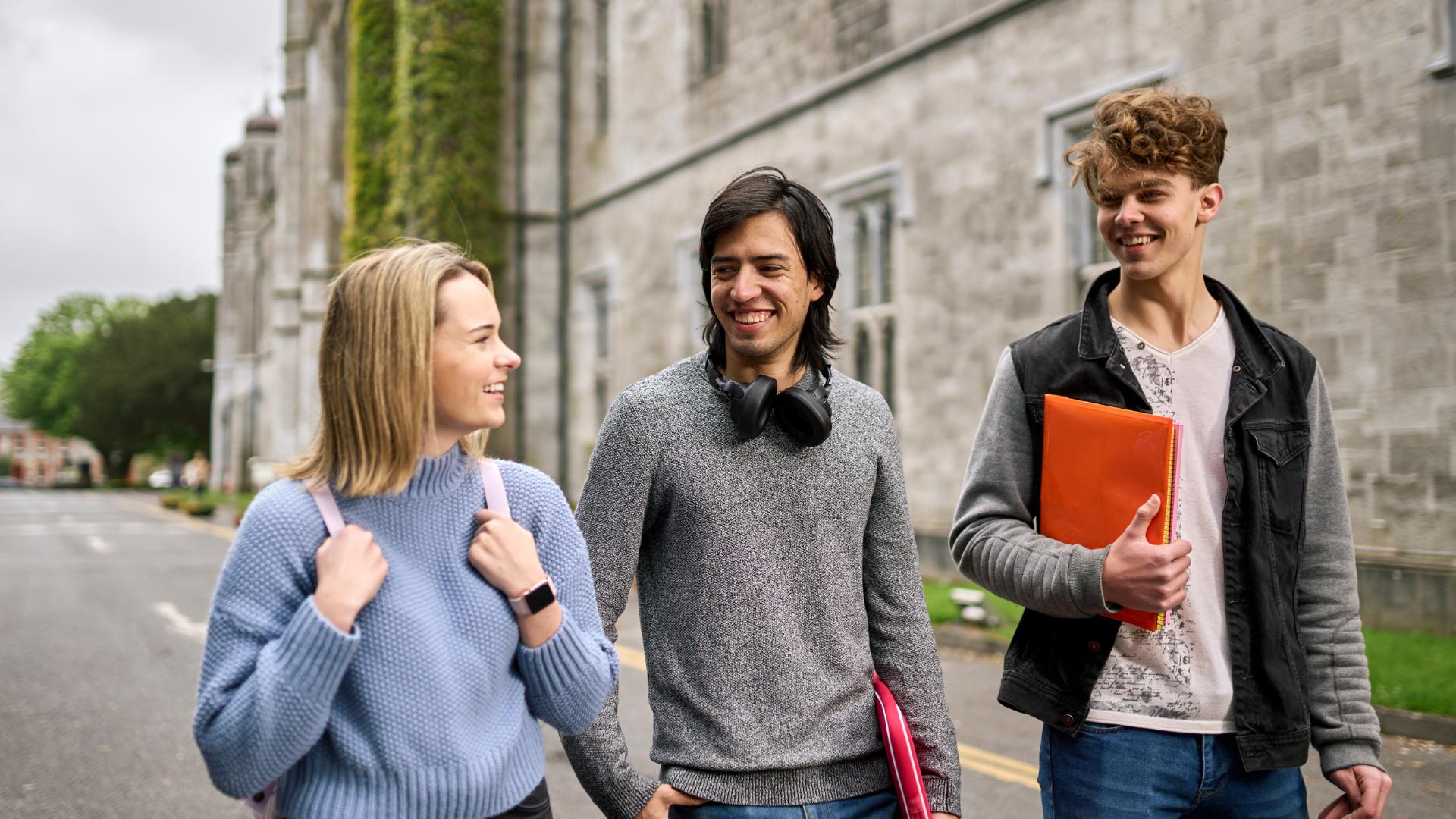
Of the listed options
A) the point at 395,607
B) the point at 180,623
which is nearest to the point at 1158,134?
the point at 395,607

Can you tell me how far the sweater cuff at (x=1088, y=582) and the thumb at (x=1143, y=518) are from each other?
0.26ft

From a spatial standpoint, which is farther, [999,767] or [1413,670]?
[1413,670]

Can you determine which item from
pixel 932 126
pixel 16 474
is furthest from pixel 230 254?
pixel 16 474

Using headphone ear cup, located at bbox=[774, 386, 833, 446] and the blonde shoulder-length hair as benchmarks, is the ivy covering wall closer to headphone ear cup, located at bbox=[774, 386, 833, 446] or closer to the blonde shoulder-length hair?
headphone ear cup, located at bbox=[774, 386, 833, 446]

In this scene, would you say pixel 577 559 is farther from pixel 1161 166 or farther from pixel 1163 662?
pixel 1161 166

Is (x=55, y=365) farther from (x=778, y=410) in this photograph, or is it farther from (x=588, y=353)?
(x=778, y=410)

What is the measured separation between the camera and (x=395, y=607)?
183 centimetres

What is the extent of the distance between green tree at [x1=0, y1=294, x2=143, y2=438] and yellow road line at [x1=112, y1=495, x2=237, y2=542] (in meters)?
32.3

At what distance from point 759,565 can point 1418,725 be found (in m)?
5.32

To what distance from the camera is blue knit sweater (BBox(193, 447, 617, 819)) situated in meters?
1.72

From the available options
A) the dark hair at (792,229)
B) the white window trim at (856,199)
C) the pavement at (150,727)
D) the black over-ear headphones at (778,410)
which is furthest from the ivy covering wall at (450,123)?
the black over-ear headphones at (778,410)

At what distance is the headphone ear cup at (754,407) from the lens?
2180 mm

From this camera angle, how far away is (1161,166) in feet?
7.48

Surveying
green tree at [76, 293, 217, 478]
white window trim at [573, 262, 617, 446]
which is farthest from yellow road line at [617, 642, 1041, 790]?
green tree at [76, 293, 217, 478]
